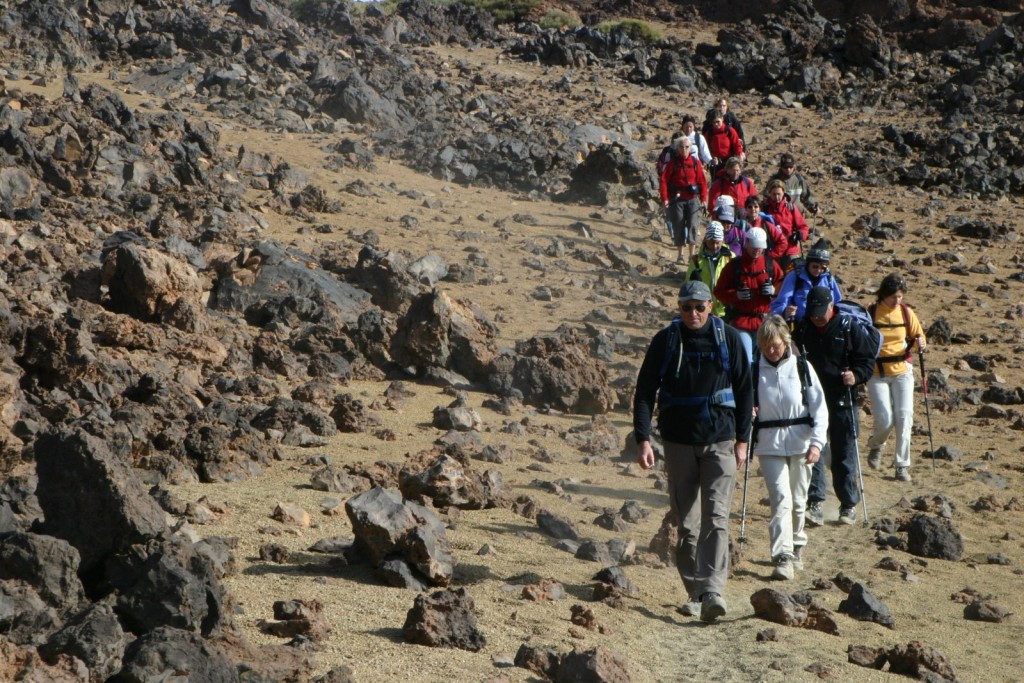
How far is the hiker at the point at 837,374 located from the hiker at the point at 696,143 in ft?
19.5

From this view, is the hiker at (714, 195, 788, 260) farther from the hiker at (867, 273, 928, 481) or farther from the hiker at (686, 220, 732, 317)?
the hiker at (867, 273, 928, 481)

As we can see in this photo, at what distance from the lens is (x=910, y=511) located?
890 cm

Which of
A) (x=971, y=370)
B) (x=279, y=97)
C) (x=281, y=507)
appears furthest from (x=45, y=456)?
(x=279, y=97)

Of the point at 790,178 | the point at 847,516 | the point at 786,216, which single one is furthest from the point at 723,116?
the point at 847,516

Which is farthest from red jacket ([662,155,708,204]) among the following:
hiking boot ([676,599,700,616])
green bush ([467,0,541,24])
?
green bush ([467,0,541,24])

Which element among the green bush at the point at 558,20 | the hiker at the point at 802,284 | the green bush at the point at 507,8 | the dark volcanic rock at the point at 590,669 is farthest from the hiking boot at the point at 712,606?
the green bush at the point at 507,8

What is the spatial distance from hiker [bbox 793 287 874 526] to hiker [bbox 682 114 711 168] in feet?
19.5

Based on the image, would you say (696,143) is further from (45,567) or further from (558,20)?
(558,20)

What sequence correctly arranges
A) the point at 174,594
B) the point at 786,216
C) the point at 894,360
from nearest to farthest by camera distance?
1. the point at 174,594
2. the point at 894,360
3. the point at 786,216

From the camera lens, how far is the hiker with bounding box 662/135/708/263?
14211 millimetres

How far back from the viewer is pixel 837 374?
8.41 metres

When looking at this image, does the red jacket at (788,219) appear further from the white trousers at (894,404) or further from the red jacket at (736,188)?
the white trousers at (894,404)

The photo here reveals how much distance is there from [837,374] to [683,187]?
6359 millimetres

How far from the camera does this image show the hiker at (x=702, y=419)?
20.0ft
